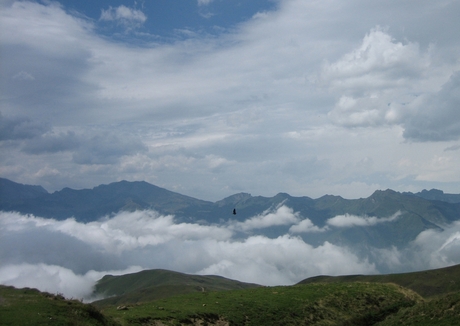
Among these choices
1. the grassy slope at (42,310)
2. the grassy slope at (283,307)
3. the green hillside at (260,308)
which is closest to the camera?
the grassy slope at (42,310)

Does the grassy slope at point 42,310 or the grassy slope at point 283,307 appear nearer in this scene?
the grassy slope at point 42,310

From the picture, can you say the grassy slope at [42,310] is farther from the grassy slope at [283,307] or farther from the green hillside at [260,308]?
the grassy slope at [283,307]

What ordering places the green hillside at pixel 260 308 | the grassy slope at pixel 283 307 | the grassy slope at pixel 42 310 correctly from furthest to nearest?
the grassy slope at pixel 283 307
the green hillside at pixel 260 308
the grassy slope at pixel 42 310

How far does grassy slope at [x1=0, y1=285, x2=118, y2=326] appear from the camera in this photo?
2453 centimetres

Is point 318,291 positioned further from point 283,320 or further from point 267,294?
point 283,320

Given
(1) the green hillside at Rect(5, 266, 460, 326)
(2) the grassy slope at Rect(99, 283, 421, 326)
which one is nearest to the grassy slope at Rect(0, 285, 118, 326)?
(1) the green hillside at Rect(5, 266, 460, 326)

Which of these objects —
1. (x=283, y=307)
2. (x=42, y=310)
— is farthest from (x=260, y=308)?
(x=42, y=310)

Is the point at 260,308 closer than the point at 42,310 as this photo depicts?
No

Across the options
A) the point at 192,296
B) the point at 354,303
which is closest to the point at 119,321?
the point at 192,296

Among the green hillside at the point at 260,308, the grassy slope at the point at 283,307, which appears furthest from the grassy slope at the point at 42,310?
the grassy slope at the point at 283,307

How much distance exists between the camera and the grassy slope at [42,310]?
24531mm

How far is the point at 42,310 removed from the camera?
86.8 ft

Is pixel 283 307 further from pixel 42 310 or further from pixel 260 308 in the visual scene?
pixel 42 310

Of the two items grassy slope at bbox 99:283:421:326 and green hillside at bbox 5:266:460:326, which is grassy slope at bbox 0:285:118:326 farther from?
grassy slope at bbox 99:283:421:326
